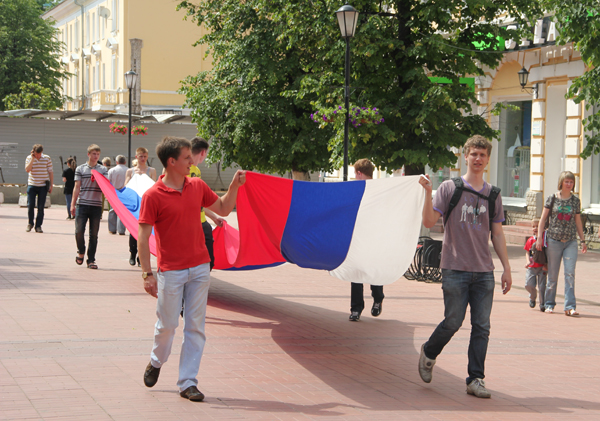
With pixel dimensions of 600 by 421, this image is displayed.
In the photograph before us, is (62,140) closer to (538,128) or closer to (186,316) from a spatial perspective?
(538,128)

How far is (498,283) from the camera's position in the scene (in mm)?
13469

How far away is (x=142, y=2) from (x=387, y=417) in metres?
49.8

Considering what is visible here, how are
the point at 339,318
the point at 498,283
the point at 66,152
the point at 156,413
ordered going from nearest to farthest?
1. the point at 156,413
2. the point at 339,318
3. the point at 498,283
4. the point at 66,152

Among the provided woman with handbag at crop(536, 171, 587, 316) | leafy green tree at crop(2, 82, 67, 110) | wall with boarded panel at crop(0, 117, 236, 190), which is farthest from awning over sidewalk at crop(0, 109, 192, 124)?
woman with handbag at crop(536, 171, 587, 316)

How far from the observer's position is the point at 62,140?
37938 mm

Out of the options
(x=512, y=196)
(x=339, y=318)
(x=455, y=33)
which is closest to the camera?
(x=339, y=318)

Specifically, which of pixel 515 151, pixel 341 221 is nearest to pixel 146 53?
pixel 515 151

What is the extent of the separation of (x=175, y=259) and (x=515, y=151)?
20.4 meters

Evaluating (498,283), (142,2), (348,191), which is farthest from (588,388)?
(142,2)

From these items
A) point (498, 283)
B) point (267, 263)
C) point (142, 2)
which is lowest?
point (498, 283)

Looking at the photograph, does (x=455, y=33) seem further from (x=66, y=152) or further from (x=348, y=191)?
(x=66, y=152)

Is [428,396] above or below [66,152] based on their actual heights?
below

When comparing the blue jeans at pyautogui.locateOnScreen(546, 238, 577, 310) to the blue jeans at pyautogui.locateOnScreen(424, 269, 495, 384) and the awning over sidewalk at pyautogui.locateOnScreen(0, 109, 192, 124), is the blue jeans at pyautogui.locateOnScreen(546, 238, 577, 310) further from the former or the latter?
the awning over sidewalk at pyautogui.locateOnScreen(0, 109, 192, 124)

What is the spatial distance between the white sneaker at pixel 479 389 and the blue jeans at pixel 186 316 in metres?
2.20
